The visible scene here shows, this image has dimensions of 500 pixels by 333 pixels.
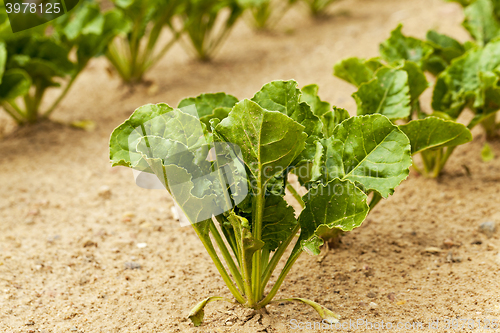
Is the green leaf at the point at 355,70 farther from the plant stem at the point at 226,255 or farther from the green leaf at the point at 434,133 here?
the plant stem at the point at 226,255

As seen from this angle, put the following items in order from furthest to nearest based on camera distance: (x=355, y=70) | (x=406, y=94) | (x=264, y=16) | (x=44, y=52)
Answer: (x=264, y=16)
(x=44, y=52)
(x=355, y=70)
(x=406, y=94)

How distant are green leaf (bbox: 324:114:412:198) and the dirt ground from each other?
Answer: 18.9 inches

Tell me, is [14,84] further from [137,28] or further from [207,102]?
[207,102]

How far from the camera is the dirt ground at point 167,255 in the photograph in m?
1.52

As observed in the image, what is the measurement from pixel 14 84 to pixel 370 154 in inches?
96.5

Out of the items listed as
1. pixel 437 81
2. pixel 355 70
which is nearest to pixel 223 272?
pixel 355 70

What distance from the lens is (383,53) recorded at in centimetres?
231

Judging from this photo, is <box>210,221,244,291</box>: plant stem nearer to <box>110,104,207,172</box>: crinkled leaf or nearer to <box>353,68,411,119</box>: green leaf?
<box>110,104,207,172</box>: crinkled leaf

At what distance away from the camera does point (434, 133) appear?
1.56 m

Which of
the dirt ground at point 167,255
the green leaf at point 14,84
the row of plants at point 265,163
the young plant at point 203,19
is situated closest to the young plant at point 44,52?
the green leaf at point 14,84

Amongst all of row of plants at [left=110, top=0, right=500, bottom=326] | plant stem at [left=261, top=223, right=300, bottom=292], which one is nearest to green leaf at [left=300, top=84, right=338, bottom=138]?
row of plants at [left=110, top=0, right=500, bottom=326]

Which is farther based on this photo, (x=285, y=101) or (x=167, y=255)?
(x=167, y=255)

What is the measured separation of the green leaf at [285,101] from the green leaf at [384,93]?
1.42ft

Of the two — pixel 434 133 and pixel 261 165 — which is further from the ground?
pixel 261 165
